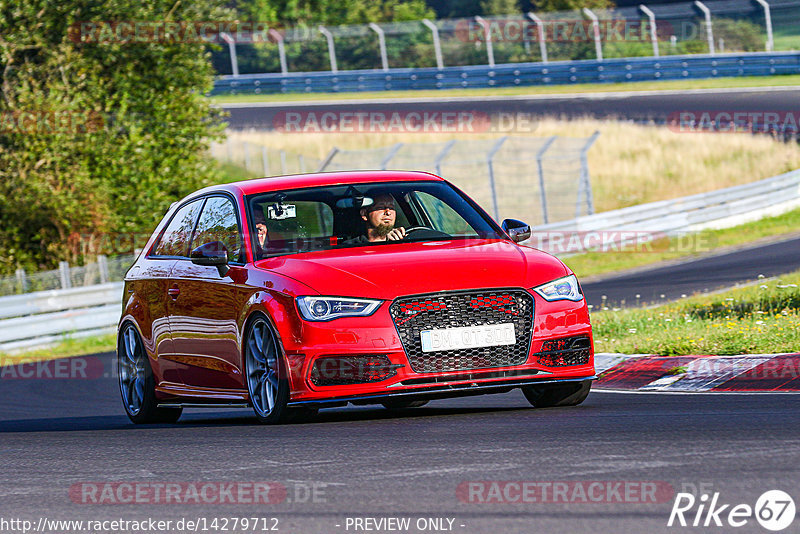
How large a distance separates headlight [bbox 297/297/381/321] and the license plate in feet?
1.26

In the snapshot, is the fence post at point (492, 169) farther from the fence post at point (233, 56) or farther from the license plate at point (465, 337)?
the fence post at point (233, 56)

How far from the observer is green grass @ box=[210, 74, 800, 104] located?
44034 mm

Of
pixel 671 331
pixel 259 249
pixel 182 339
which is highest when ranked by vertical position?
pixel 259 249

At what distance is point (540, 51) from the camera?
49.5m

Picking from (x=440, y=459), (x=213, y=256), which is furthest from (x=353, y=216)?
(x=440, y=459)

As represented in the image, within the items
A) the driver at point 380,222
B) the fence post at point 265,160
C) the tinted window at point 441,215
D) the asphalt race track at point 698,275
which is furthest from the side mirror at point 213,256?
the fence post at point 265,160

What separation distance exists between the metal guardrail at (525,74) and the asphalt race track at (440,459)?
36007 mm

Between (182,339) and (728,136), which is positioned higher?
(182,339)

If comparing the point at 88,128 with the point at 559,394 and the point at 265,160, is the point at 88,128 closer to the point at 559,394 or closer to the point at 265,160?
the point at 265,160

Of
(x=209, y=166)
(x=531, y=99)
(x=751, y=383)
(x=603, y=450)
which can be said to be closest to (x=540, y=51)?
(x=531, y=99)

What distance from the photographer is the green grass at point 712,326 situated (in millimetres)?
11547

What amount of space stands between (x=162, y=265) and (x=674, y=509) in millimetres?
5964

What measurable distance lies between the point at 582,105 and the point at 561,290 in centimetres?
3566

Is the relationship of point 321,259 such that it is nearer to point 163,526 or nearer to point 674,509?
point 163,526
